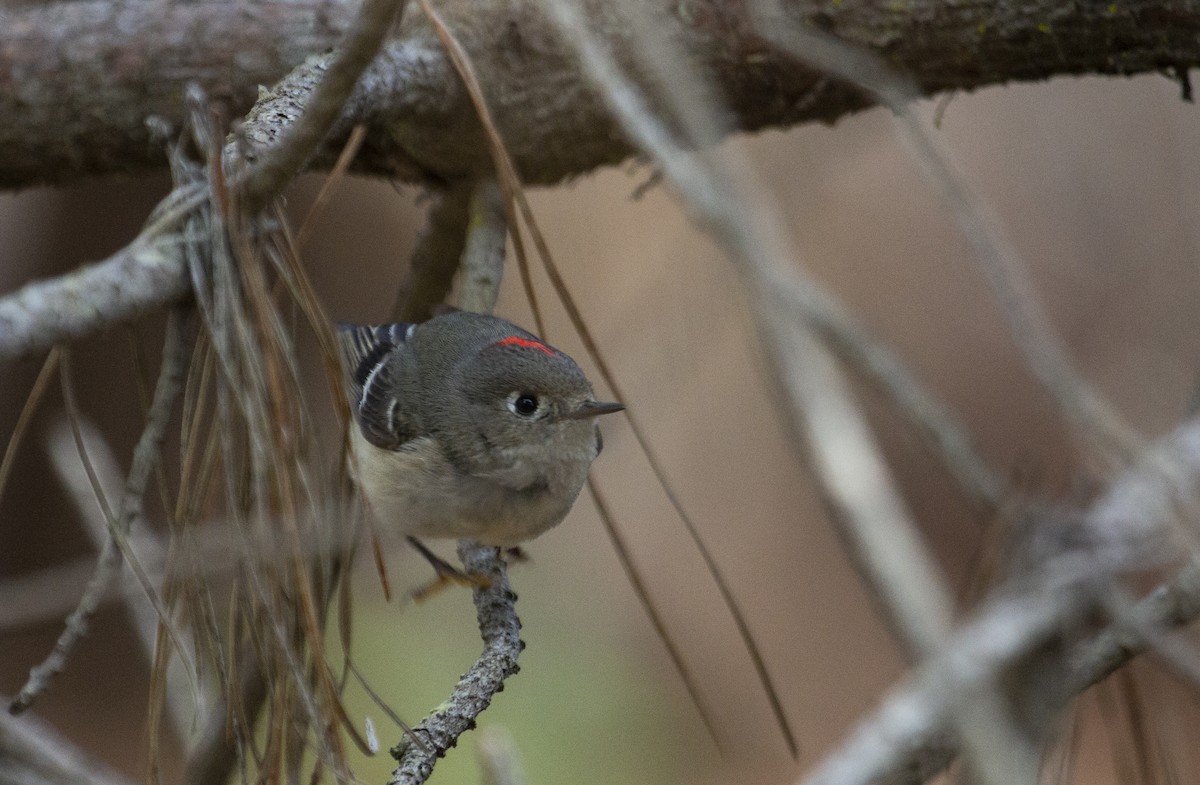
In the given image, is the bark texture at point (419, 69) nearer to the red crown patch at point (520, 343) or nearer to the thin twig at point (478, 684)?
the red crown patch at point (520, 343)

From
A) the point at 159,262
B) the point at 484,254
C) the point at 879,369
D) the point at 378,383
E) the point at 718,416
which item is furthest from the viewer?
the point at 718,416

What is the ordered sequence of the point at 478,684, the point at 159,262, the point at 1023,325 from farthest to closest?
the point at 478,684
the point at 159,262
the point at 1023,325

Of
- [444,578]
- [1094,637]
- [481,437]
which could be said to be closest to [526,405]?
[481,437]

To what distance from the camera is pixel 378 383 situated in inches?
97.6

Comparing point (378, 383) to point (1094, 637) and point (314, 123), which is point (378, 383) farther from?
point (1094, 637)

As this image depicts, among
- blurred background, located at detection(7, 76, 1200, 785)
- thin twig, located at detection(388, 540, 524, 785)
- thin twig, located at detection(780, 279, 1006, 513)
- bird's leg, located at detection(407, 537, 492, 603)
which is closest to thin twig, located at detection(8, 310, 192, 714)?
thin twig, located at detection(388, 540, 524, 785)

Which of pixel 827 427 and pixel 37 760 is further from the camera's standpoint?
pixel 37 760

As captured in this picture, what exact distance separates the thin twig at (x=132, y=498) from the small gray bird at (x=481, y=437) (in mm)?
705

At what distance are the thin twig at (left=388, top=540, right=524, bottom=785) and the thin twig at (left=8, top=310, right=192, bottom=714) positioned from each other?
15.0 inches

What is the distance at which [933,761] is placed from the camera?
1240 millimetres

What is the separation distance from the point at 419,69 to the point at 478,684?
1106 millimetres

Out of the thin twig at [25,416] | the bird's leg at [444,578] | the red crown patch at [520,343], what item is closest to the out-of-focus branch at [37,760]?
the thin twig at [25,416]

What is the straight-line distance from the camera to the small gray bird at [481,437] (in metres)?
2.14

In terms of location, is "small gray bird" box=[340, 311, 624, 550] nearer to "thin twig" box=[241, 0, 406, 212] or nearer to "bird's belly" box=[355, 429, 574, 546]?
"bird's belly" box=[355, 429, 574, 546]
